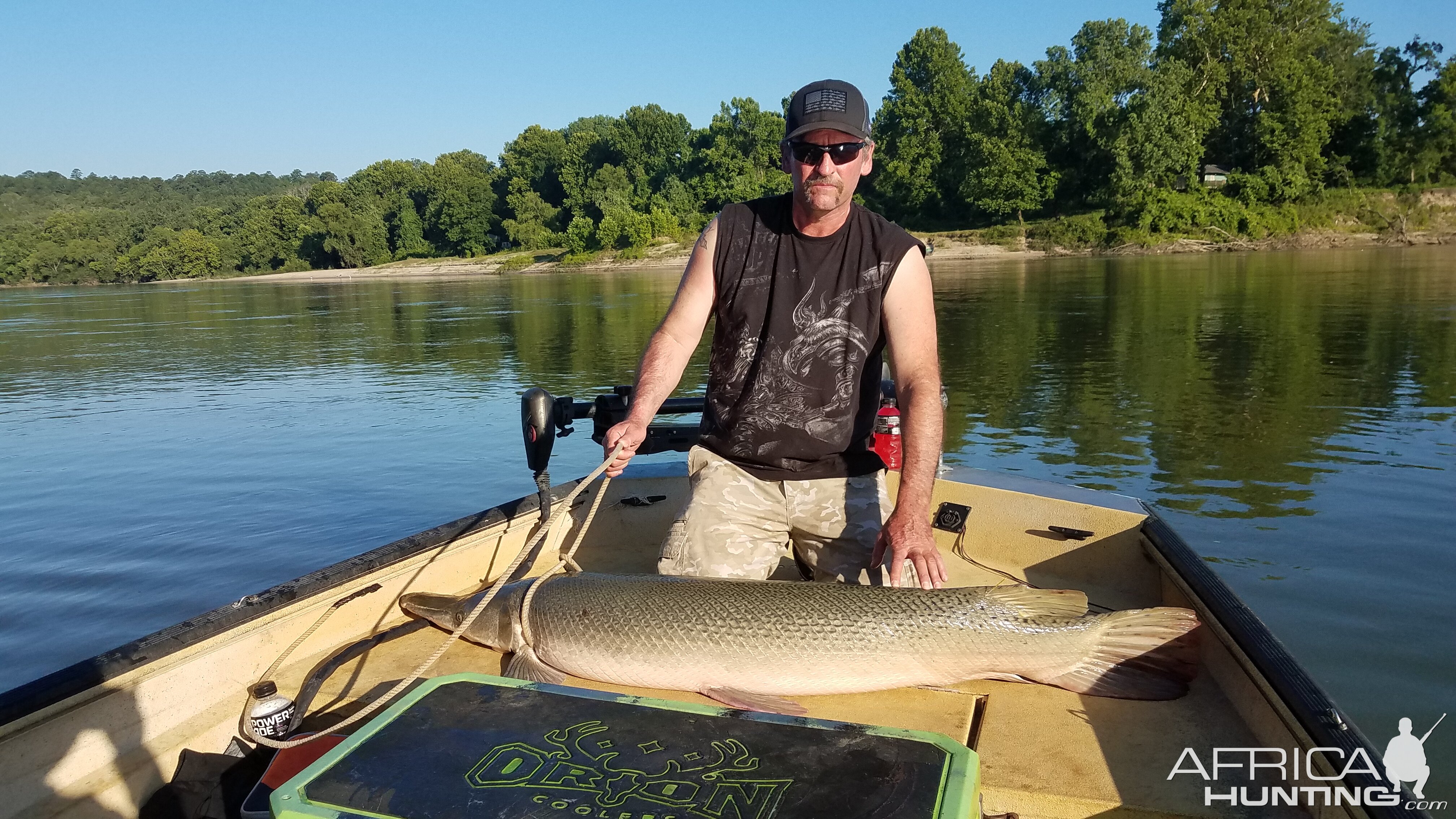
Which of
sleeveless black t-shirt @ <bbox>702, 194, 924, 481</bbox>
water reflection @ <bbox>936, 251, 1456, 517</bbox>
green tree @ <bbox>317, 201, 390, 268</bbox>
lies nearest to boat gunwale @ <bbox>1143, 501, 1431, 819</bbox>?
sleeveless black t-shirt @ <bbox>702, 194, 924, 481</bbox>

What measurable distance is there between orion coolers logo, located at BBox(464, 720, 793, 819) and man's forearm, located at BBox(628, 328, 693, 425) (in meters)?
2.01

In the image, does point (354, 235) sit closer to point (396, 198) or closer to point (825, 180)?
point (396, 198)

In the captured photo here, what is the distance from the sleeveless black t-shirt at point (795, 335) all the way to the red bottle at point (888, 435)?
56 centimetres

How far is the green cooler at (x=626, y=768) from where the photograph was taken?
6.45 ft

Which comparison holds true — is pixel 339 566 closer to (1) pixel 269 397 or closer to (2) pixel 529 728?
(2) pixel 529 728

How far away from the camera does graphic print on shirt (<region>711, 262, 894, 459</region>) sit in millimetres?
4273

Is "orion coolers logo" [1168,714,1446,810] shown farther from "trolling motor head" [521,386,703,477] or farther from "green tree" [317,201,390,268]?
"green tree" [317,201,390,268]

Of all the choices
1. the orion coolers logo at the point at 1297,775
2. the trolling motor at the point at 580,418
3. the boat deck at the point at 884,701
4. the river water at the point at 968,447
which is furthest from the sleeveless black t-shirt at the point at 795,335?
the river water at the point at 968,447

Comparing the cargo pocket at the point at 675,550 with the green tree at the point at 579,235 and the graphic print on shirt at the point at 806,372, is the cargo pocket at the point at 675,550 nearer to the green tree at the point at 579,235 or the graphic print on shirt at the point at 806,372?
the graphic print on shirt at the point at 806,372

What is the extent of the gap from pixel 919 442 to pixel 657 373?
3.99ft

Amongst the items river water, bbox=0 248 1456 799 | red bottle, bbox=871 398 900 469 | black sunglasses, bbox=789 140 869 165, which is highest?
black sunglasses, bbox=789 140 869 165

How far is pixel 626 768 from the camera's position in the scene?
211 centimetres

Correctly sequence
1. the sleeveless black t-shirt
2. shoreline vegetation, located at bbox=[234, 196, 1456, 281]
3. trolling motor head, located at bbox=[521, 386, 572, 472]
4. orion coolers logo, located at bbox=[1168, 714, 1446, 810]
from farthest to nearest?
shoreline vegetation, located at bbox=[234, 196, 1456, 281] → trolling motor head, located at bbox=[521, 386, 572, 472] → the sleeveless black t-shirt → orion coolers logo, located at bbox=[1168, 714, 1446, 810]

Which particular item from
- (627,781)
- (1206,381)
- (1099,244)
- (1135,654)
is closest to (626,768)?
(627,781)
